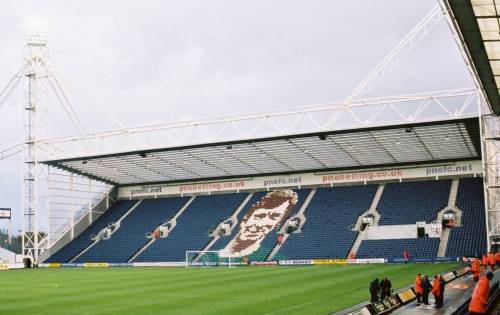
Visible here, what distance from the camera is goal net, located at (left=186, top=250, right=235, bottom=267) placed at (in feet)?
181

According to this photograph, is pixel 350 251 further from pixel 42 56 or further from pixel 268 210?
pixel 42 56

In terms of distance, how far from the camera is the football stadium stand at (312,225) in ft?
168

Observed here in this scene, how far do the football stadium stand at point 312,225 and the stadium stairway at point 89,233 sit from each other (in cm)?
10

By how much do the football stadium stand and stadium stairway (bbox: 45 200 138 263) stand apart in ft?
0.34

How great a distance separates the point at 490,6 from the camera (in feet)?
59.4

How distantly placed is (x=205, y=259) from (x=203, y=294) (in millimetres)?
29203

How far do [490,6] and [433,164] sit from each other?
139 ft

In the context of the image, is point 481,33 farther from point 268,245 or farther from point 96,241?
point 96,241

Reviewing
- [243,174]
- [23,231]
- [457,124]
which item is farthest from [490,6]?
[23,231]

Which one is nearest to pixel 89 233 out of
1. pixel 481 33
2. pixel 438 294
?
pixel 438 294

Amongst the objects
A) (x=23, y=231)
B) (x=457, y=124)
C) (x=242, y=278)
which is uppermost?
(x=457, y=124)

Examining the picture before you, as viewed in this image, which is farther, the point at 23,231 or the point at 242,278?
the point at 23,231

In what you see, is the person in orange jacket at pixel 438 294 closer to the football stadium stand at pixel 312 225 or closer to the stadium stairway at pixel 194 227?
the football stadium stand at pixel 312 225

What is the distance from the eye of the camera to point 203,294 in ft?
91.9
